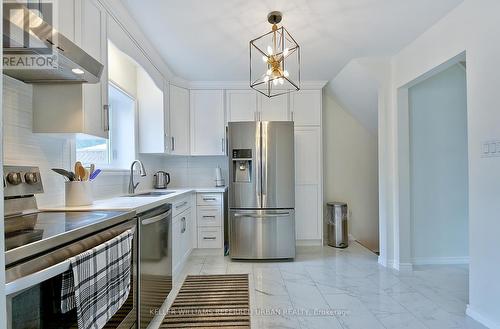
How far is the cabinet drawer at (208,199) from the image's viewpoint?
12.8 ft

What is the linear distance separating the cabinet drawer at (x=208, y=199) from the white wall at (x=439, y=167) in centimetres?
232

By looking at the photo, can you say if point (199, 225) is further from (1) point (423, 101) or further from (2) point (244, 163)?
(1) point (423, 101)

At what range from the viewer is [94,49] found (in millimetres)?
1959

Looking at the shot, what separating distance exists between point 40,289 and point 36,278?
0.50ft

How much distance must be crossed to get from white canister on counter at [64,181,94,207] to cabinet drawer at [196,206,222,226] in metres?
2.05

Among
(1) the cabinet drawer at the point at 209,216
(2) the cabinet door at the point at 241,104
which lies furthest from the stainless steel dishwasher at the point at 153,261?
(2) the cabinet door at the point at 241,104

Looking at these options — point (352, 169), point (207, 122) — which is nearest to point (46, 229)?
point (207, 122)

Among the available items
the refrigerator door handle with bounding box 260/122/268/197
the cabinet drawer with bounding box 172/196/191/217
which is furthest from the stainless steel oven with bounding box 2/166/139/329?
the refrigerator door handle with bounding box 260/122/268/197

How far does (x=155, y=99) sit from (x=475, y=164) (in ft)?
10.7

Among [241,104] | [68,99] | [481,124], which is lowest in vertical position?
[481,124]

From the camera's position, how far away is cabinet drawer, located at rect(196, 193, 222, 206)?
3.89 metres

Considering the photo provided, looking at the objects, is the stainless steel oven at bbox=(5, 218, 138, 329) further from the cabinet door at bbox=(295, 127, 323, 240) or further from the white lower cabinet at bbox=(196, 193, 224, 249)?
the cabinet door at bbox=(295, 127, 323, 240)

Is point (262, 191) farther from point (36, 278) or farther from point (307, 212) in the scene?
point (36, 278)

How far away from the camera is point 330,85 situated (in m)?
4.36
